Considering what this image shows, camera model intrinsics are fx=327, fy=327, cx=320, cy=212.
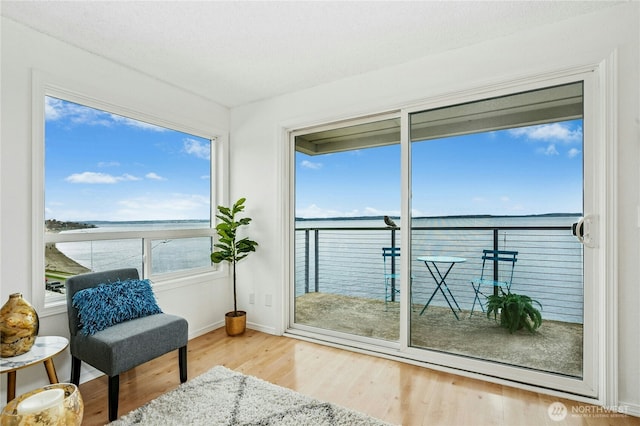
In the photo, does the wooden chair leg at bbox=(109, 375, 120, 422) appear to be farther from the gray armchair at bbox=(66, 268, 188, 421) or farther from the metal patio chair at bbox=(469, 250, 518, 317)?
the metal patio chair at bbox=(469, 250, 518, 317)

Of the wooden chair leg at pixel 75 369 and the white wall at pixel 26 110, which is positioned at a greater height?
the white wall at pixel 26 110

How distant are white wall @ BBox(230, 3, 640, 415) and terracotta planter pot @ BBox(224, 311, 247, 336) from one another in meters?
0.20

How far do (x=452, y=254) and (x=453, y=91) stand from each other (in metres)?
1.31

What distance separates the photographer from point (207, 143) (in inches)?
148

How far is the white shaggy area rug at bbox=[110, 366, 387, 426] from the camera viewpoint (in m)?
1.94

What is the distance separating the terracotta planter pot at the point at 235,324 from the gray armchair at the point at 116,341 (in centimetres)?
99

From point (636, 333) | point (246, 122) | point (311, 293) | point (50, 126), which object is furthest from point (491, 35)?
point (50, 126)

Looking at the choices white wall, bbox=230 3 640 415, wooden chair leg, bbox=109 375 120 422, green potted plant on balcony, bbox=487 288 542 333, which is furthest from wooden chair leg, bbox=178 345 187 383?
green potted plant on balcony, bbox=487 288 542 333

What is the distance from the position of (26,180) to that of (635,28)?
160 inches

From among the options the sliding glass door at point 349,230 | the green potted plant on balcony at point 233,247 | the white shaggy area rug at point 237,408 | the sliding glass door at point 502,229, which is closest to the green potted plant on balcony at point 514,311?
the sliding glass door at point 502,229

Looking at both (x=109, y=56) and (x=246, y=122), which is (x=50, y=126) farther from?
(x=246, y=122)

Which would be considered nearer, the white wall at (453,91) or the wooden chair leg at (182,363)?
the white wall at (453,91)

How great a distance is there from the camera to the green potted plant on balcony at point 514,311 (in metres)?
2.42

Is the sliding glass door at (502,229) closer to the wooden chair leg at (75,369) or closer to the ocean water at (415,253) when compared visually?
the ocean water at (415,253)
